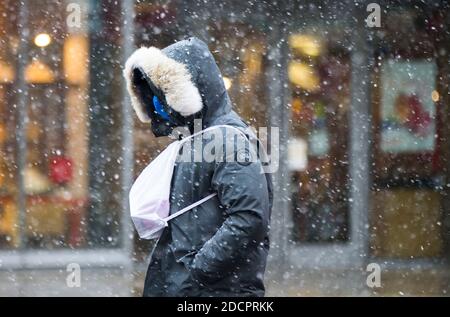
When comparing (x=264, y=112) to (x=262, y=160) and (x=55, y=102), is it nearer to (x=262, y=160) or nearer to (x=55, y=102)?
(x=55, y=102)

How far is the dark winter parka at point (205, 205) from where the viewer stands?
13.0ft

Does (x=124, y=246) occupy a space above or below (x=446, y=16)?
below

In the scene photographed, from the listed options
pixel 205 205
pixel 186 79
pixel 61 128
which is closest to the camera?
pixel 205 205

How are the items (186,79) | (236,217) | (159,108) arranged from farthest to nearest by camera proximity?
(159,108) < (186,79) < (236,217)

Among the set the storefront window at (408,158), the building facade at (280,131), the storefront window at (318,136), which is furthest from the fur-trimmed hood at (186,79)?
the storefront window at (408,158)

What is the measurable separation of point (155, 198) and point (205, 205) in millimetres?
249

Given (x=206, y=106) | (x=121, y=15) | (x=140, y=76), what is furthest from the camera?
(x=121, y=15)

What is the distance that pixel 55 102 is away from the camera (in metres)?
9.35

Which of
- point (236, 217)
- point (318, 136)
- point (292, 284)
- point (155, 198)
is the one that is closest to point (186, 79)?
point (155, 198)

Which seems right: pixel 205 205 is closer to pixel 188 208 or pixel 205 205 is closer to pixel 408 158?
pixel 188 208

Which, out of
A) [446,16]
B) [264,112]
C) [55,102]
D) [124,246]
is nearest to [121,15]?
[55,102]

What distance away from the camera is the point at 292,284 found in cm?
921

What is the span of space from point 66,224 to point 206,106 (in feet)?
17.8
